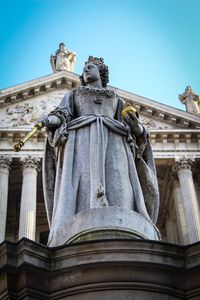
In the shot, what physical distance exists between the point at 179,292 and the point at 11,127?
23072mm

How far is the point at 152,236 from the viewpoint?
18.7ft

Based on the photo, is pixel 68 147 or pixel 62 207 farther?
pixel 68 147

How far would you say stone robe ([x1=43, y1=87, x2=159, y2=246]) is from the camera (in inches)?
237

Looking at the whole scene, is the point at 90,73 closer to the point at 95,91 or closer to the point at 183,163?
the point at 95,91

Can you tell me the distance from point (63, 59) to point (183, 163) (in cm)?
973

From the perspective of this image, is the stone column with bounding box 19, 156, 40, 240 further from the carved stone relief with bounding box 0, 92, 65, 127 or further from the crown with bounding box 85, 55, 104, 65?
the crown with bounding box 85, 55, 104, 65

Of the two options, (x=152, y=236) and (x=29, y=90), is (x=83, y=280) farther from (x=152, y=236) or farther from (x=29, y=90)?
(x=29, y=90)

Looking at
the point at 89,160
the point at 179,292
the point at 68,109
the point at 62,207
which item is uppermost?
the point at 68,109

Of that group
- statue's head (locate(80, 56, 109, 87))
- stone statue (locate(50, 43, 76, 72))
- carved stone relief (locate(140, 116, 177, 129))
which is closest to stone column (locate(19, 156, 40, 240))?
carved stone relief (locate(140, 116, 177, 129))

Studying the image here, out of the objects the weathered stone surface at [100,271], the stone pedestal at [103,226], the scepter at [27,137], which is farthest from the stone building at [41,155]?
the weathered stone surface at [100,271]

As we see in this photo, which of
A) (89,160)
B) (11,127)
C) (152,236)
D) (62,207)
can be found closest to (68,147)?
(89,160)

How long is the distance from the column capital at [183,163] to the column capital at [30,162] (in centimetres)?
662

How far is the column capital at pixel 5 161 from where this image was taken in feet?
83.3

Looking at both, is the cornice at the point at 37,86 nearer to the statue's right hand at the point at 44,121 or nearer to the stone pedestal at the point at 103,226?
the statue's right hand at the point at 44,121
